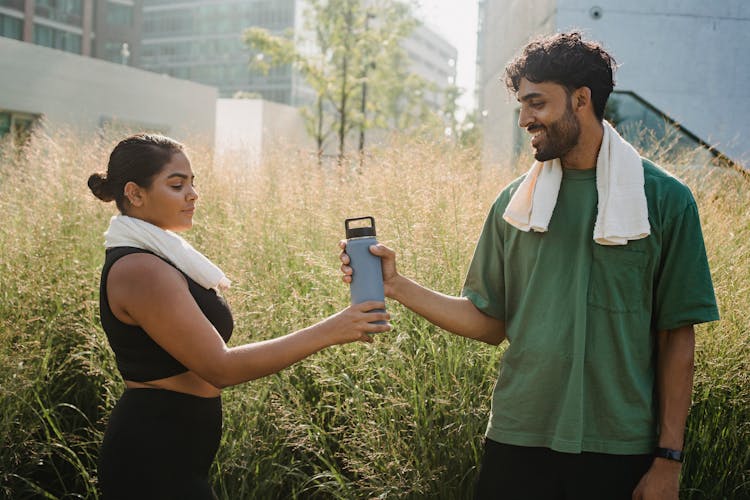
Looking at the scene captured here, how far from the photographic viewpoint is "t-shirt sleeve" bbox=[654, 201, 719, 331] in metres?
1.97

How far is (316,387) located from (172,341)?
177cm

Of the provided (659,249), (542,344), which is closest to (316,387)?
(542,344)

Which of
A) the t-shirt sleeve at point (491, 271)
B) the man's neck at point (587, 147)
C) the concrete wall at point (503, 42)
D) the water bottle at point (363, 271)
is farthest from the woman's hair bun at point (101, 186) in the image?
the concrete wall at point (503, 42)

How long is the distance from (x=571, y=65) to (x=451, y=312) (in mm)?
801

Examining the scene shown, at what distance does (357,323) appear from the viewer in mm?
2049

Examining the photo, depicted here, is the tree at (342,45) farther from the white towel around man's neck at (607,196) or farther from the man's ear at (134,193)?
the white towel around man's neck at (607,196)

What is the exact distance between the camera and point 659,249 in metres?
2.02

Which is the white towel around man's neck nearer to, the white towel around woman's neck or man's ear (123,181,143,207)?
the white towel around woman's neck

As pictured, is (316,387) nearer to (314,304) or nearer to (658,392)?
(314,304)

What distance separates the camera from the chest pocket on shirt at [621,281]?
2023 millimetres

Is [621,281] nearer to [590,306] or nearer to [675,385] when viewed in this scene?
[590,306]

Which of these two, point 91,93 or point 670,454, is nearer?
point 670,454

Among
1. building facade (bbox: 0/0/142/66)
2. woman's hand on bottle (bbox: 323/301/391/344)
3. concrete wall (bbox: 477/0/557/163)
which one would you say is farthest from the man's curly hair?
building facade (bbox: 0/0/142/66)

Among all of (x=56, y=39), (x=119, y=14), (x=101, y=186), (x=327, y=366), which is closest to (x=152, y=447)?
(x=101, y=186)
